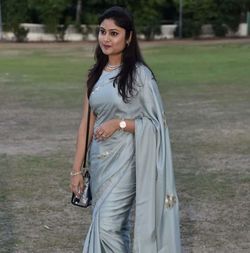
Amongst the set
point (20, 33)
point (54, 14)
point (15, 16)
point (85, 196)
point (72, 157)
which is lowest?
point (20, 33)

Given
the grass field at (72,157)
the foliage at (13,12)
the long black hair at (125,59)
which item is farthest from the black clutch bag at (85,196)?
the foliage at (13,12)

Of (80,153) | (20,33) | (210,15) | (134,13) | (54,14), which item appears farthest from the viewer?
(134,13)

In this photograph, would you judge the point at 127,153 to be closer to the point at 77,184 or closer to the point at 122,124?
the point at 122,124

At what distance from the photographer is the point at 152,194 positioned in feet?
13.1

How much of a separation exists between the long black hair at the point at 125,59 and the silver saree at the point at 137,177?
0.04m

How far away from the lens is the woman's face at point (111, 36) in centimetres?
411

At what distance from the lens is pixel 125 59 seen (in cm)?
414

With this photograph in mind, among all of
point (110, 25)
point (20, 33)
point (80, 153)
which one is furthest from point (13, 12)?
point (110, 25)

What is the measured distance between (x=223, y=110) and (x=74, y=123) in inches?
130

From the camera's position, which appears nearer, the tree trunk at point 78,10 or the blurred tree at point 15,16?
the blurred tree at point 15,16

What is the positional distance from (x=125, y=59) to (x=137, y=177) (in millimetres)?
685

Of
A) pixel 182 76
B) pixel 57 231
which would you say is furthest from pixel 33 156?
pixel 182 76

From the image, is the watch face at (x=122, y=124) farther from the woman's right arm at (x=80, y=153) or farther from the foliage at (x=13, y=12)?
the foliage at (x=13, y=12)

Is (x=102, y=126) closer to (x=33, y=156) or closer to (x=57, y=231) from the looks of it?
(x=57, y=231)
